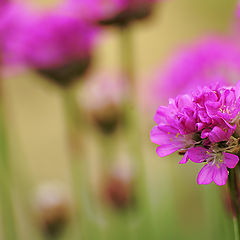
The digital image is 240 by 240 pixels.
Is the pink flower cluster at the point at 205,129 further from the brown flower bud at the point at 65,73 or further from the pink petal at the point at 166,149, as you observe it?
the brown flower bud at the point at 65,73

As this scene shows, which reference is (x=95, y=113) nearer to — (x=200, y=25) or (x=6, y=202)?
(x=6, y=202)

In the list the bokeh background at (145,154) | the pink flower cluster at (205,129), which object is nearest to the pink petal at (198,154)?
the pink flower cluster at (205,129)

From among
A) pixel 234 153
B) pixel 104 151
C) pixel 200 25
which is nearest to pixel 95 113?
pixel 104 151

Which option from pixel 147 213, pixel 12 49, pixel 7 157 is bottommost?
pixel 147 213

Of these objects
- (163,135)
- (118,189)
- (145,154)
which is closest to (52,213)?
(118,189)

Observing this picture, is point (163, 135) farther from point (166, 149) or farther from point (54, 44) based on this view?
point (54, 44)

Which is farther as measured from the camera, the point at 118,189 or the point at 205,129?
the point at 118,189

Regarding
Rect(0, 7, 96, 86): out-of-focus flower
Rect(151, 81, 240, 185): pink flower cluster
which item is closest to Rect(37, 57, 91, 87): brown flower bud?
Rect(0, 7, 96, 86): out-of-focus flower

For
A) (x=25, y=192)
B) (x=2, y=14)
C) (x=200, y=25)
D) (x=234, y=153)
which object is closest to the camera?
(x=234, y=153)
